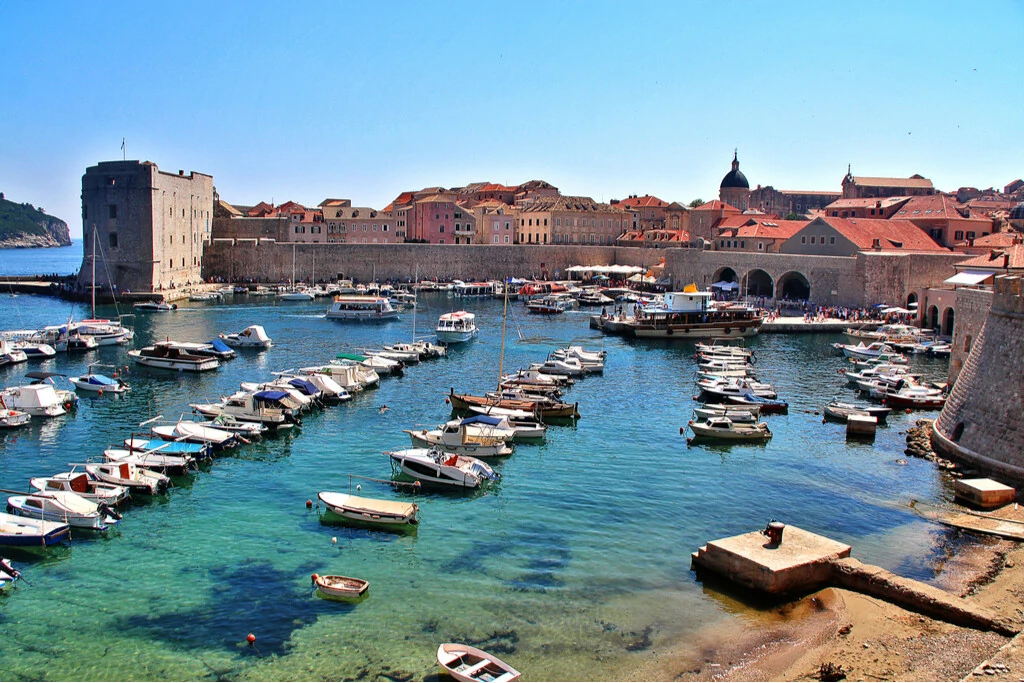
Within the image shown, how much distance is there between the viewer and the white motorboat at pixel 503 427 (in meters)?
24.3

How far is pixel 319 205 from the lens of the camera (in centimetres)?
9888

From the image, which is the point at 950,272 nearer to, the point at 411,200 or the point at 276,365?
the point at 276,365

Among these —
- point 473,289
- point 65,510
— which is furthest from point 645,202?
point 65,510

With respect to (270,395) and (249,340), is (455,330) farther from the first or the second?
(270,395)

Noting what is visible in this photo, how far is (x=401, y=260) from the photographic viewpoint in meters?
78.7

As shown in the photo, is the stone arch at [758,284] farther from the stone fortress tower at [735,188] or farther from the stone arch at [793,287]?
the stone fortress tower at [735,188]

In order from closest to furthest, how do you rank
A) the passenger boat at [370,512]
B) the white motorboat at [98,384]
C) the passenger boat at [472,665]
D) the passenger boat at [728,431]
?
1. the passenger boat at [472,665]
2. the passenger boat at [370,512]
3. the passenger boat at [728,431]
4. the white motorboat at [98,384]

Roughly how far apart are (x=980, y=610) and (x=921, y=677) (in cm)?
253

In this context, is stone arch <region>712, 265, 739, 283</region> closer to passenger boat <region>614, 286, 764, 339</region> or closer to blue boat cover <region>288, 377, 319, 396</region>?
passenger boat <region>614, 286, 764, 339</region>

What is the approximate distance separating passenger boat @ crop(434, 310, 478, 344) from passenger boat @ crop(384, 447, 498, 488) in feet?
77.4

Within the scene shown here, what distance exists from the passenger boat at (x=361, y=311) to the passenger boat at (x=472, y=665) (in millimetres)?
43337

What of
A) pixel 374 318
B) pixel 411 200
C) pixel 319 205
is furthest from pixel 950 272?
pixel 319 205

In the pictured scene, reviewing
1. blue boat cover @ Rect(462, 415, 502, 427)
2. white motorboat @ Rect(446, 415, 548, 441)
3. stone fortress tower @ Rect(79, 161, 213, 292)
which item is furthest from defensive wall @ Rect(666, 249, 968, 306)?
stone fortress tower @ Rect(79, 161, 213, 292)

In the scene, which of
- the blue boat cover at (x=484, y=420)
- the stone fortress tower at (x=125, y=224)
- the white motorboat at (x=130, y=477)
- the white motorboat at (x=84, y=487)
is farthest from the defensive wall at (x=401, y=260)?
the white motorboat at (x=84, y=487)
